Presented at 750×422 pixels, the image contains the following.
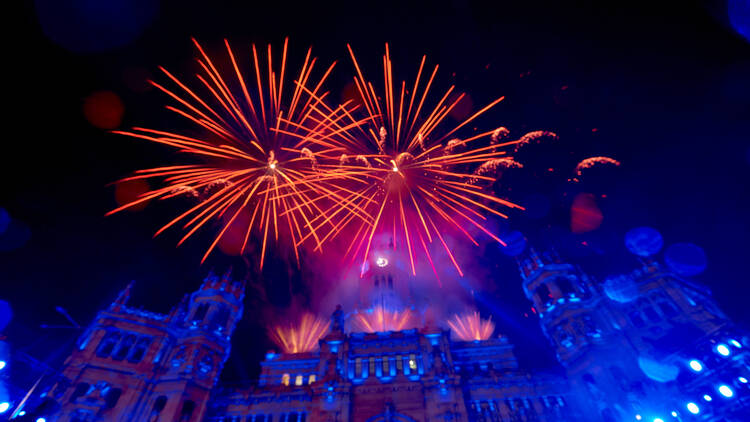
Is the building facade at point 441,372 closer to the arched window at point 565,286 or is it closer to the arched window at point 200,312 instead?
the arched window at point 200,312

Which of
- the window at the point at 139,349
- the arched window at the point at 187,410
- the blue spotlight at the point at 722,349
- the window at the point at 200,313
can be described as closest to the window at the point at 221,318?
the window at the point at 200,313

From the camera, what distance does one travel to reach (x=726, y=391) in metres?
28.5

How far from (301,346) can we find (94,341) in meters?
24.1

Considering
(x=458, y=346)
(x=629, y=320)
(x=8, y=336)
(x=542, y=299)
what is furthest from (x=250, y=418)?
(x=629, y=320)

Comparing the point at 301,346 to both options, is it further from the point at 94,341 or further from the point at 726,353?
the point at 726,353

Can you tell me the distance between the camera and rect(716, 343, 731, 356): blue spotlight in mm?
30141

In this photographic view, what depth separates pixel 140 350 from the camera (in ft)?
115

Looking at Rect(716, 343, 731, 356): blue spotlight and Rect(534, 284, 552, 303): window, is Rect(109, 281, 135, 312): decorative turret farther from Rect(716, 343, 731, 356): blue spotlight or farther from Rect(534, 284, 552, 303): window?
Rect(716, 343, 731, 356): blue spotlight

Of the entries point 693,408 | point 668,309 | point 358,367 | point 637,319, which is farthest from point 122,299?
point 668,309

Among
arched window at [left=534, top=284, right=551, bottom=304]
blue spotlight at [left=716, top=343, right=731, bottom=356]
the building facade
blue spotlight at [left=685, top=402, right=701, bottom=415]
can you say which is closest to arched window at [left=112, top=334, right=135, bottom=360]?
the building facade

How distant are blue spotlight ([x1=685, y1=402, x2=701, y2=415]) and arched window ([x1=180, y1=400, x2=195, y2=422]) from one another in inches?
1722

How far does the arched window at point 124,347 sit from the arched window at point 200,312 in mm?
5820

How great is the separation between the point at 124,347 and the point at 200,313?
7.28 meters

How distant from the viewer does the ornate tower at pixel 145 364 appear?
30.2 meters
